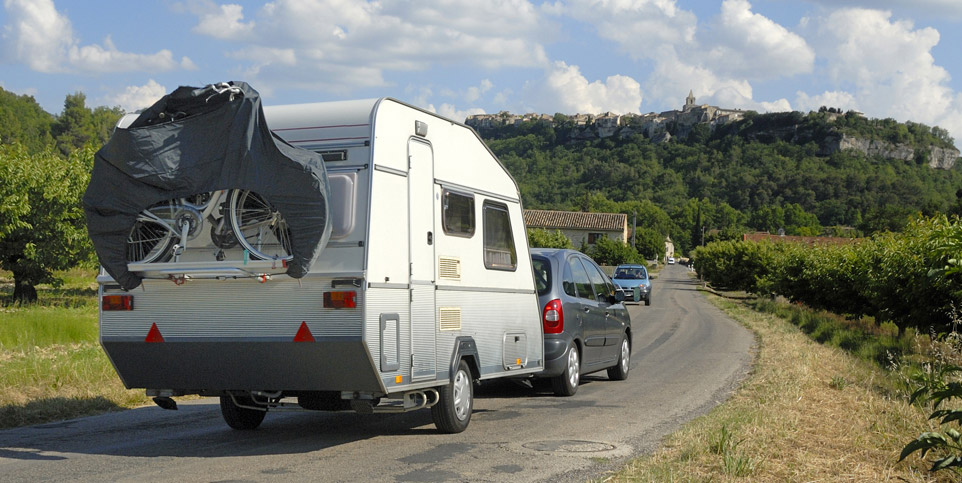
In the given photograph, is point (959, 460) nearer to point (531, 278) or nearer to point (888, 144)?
point (531, 278)

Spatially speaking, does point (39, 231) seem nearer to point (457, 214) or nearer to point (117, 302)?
point (117, 302)

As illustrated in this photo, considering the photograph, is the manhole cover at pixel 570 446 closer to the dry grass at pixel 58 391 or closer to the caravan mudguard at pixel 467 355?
the caravan mudguard at pixel 467 355

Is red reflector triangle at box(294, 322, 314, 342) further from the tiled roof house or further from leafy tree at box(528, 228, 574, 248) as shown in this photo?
the tiled roof house

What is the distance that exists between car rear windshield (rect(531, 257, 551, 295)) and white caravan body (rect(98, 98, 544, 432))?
9.09ft

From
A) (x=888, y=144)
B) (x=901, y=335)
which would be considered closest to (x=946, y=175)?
(x=888, y=144)

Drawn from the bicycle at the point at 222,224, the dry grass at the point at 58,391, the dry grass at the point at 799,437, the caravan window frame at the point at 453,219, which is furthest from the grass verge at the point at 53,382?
the dry grass at the point at 799,437

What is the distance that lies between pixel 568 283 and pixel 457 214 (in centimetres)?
325

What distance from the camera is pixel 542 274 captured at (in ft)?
37.3

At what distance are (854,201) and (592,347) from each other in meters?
125

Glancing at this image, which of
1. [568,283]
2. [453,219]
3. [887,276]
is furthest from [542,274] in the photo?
[887,276]

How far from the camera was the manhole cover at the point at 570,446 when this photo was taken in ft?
25.4

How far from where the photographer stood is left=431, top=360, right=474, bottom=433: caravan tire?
8.23 metres

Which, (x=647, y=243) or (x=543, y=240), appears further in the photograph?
(x=647, y=243)

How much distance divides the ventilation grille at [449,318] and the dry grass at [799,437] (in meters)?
2.12
